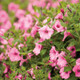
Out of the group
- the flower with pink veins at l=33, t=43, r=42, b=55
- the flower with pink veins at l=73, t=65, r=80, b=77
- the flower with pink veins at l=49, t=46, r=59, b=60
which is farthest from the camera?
the flower with pink veins at l=33, t=43, r=42, b=55

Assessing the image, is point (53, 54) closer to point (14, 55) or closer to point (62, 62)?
point (62, 62)

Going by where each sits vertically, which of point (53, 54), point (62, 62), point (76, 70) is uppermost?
point (53, 54)

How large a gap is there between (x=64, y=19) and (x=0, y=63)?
1017 mm

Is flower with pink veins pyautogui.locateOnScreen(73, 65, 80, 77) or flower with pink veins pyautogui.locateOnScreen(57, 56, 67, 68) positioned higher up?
flower with pink veins pyautogui.locateOnScreen(57, 56, 67, 68)

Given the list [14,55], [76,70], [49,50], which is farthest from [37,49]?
[76,70]

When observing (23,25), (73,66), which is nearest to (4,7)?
(23,25)

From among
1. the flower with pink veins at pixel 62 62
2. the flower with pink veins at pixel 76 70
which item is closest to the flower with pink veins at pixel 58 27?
the flower with pink veins at pixel 62 62

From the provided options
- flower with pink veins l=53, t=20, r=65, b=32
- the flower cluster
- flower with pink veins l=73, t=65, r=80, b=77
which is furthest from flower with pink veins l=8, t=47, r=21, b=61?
flower with pink veins l=73, t=65, r=80, b=77

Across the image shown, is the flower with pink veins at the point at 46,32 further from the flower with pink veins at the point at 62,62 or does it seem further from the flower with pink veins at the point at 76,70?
the flower with pink veins at the point at 76,70

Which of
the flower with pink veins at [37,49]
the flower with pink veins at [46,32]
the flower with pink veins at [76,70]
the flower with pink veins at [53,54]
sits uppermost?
the flower with pink veins at [46,32]

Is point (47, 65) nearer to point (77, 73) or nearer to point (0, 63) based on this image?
point (77, 73)

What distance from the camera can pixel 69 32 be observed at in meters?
1.87

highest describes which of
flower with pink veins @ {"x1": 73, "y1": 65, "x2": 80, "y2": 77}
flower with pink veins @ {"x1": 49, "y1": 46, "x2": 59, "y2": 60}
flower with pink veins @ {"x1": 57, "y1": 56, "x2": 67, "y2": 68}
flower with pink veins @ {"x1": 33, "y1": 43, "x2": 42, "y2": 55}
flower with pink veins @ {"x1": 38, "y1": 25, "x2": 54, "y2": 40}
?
flower with pink veins @ {"x1": 38, "y1": 25, "x2": 54, "y2": 40}

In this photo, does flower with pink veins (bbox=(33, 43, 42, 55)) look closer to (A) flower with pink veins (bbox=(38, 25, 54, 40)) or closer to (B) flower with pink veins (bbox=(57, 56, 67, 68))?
(A) flower with pink veins (bbox=(38, 25, 54, 40))
